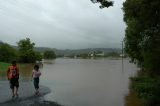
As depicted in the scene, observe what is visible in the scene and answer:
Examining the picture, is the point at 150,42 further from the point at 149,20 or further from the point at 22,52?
the point at 22,52

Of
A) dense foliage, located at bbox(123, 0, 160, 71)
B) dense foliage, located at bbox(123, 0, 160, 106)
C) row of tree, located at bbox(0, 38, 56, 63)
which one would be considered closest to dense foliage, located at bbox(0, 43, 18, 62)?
row of tree, located at bbox(0, 38, 56, 63)

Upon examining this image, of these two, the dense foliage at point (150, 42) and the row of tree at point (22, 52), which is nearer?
the dense foliage at point (150, 42)

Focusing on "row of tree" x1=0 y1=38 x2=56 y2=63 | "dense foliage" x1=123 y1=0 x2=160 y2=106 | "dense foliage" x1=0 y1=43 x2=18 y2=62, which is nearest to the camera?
"dense foliage" x1=123 y1=0 x2=160 y2=106

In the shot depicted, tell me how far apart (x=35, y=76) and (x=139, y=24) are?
6.91m

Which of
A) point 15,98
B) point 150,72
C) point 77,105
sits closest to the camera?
point 77,105

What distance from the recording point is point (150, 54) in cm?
2375

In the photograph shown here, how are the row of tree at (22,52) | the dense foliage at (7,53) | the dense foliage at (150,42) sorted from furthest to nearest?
the row of tree at (22,52) < the dense foliage at (7,53) < the dense foliage at (150,42)

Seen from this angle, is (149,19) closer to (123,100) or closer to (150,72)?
(123,100)

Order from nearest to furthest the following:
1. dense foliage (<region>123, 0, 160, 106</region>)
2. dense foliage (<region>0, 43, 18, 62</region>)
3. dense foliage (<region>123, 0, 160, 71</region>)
→ dense foliage (<region>123, 0, 160, 106</region>), dense foliage (<region>123, 0, 160, 71</region>), dense foliage (<region>0, 43, 18, 62</region>)

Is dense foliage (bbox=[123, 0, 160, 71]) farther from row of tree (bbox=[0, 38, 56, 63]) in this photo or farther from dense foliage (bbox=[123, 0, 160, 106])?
row of tree (bbox=[0, 38, 56, 63])

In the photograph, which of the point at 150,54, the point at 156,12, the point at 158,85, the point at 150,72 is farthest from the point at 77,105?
the point at 150,72

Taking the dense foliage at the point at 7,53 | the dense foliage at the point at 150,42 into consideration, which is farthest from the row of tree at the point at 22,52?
the dense foliage at the point at 150,42

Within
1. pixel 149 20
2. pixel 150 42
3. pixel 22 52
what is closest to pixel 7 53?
pixel 22 52

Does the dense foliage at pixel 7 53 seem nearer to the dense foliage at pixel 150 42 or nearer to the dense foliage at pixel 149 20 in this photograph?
the dense foliage at pixel 150 42
